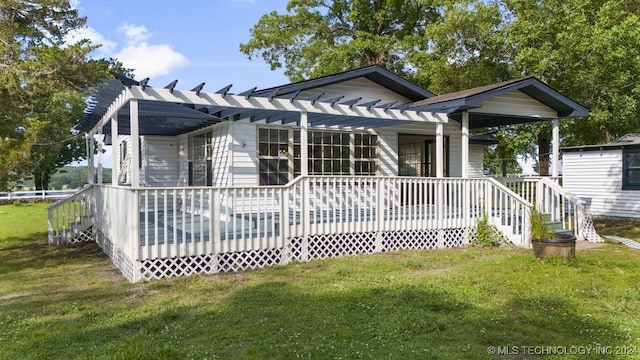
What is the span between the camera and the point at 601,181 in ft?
53.0

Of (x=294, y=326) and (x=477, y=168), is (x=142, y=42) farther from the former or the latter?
(x=294, y=326)

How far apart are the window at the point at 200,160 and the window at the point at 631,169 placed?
13.9 metres

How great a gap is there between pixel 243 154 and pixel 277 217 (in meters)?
1.84

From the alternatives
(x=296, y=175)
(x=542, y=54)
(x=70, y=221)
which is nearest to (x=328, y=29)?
(x=542, y=54)

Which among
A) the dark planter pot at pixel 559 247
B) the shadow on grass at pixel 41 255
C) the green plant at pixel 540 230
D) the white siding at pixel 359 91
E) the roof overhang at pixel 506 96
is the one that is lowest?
the shadow on grass at pixel 41 255

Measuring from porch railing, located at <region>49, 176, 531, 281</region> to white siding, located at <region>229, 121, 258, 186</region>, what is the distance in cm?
70

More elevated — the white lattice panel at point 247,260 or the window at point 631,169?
the window at point 631,169

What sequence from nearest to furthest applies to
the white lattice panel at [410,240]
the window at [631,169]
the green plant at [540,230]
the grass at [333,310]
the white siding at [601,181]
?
1. the grass at [333,310]
2. the green plant at [540,230]
3. the white lattice panel at [410,240]
4. the window at [631,169]
5. the white siding at [601,181]

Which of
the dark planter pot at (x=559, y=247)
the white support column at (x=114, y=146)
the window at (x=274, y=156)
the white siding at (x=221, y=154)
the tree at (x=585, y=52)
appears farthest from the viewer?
the tree at (x=585, y=52)

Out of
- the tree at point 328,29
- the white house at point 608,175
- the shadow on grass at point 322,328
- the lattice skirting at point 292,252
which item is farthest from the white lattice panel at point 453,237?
the tree at point 328,29

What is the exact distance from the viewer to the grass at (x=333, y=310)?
3.99m

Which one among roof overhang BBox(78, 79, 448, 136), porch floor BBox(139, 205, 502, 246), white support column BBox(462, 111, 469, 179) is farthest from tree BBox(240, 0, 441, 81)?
porch floor BBox(139, 205, 502, 246)

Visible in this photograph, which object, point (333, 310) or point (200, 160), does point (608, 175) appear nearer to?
point (200, 160)

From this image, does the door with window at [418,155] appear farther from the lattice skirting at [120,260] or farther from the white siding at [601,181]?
the lattice skirting at [120,260]
